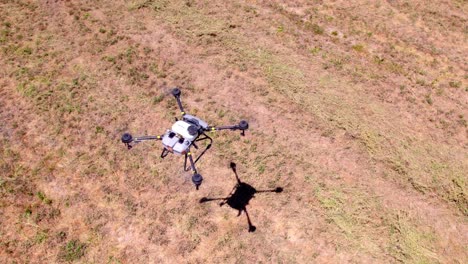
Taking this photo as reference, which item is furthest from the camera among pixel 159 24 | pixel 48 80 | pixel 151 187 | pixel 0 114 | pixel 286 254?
pixel 159 24

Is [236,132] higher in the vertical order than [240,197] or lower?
higher

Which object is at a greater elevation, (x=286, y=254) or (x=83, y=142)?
(x=83, y=142)

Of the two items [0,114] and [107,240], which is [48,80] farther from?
[107,240]

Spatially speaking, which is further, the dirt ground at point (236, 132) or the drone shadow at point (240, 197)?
the drone shadow at point (240, 197)

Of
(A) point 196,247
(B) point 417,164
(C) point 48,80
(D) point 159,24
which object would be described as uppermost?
(D) point 159,24

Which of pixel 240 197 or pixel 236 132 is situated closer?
pixel 240 197

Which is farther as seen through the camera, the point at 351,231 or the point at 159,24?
the point at 159,24

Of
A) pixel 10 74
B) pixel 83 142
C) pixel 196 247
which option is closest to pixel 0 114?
pixel 10 74

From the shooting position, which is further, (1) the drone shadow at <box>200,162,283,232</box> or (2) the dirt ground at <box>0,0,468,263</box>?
(1) the drone shadow at <box>200,162,283,232</box>
